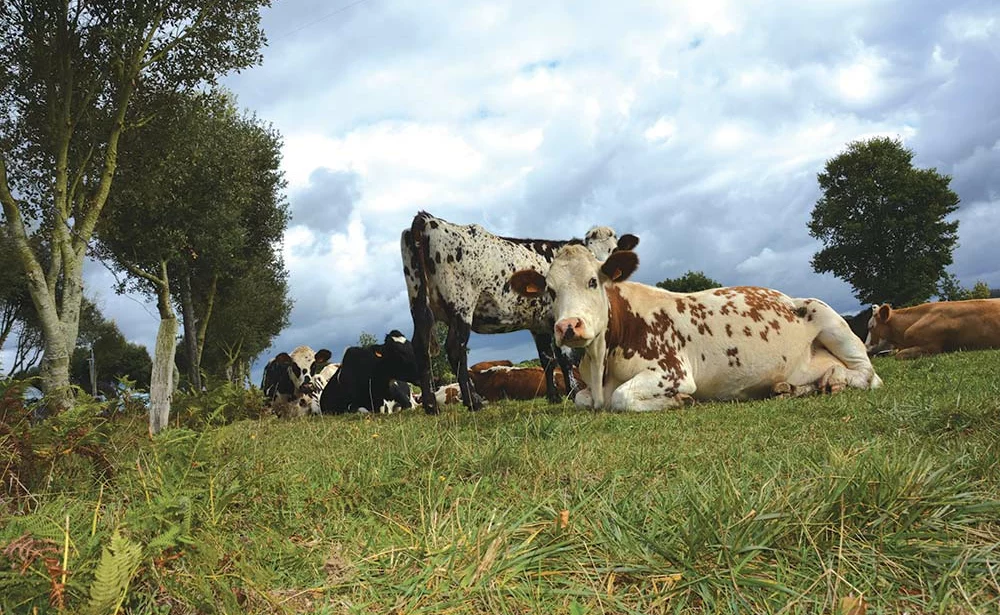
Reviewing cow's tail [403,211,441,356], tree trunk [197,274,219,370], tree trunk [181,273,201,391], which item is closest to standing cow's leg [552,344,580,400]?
cow's tail [403,211,441,356]

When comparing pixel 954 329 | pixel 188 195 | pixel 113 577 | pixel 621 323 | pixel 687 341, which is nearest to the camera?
pixel 113 577

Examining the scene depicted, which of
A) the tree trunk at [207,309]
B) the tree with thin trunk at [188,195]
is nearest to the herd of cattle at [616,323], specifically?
the tree with thin trunk at [188,195]

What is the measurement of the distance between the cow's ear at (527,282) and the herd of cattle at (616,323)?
0.05ft

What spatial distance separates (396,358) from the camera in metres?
13.8

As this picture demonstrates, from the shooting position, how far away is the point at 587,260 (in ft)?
26.1

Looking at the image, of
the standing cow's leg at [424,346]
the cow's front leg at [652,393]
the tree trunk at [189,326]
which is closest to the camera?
the cow's front leg at [652,393]

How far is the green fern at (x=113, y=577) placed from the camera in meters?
2.10

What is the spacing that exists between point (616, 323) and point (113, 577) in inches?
269

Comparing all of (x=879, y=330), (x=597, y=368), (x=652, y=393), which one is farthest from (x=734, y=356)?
(x=879, y=330)

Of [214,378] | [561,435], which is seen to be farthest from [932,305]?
[214,378]

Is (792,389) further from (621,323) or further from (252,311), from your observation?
(252,311)

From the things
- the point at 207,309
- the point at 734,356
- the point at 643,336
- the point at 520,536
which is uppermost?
the point at 207,309

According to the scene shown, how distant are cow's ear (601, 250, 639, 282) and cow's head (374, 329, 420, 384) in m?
6.46

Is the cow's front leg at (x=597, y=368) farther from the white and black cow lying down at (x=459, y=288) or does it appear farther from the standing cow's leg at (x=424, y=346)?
the standing cow's leg at (x=424, y=346)
